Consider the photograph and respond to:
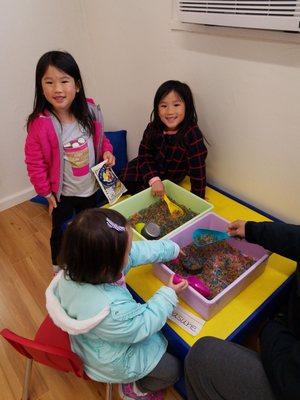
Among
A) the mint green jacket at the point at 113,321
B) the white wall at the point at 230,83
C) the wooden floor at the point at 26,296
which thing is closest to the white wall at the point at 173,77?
the white wall at the point at 230,83

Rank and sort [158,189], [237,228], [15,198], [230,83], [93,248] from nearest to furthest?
[93,248] → [237,228] → [230,83] → [158,189] → [15,198]

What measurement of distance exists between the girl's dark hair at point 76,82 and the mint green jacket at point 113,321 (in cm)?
69

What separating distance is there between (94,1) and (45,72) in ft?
2.57

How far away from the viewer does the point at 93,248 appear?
2.47 ft

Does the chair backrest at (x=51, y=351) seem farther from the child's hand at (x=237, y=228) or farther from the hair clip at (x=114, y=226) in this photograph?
the child's hand at (x=237, y=228)

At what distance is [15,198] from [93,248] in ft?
5.15

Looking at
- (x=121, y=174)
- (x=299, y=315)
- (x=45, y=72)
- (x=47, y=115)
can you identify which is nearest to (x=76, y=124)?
(x=47, y=115)

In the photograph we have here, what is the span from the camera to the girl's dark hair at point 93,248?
0.76 m

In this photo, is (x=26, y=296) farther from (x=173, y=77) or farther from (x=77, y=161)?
(x=173, y=77)

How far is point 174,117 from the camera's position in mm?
1354

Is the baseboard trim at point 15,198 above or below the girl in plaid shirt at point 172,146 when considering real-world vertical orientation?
below

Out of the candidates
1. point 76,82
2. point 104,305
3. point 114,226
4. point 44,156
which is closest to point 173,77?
point 76,82

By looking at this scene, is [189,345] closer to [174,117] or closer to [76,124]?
[174,117]

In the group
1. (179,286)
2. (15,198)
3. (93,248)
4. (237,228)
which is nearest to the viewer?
(93,248)
